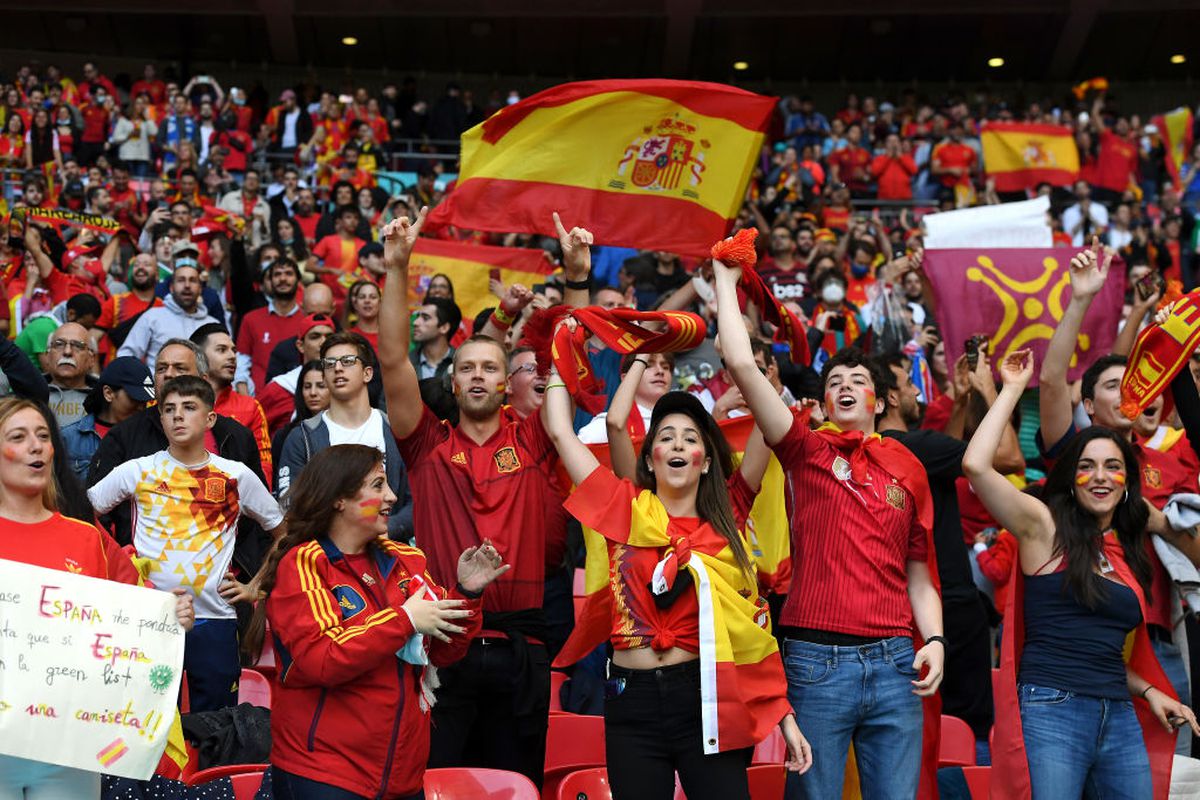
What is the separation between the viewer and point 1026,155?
55.8ft

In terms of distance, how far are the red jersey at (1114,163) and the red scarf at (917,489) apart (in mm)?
14091

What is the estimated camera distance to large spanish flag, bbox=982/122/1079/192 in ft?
55.6

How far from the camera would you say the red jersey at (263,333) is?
9.19 metres

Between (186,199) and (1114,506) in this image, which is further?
(186,199)

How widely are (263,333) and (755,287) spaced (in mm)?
5064

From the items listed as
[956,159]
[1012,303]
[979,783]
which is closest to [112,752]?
[979,783]

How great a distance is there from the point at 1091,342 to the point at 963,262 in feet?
2.72

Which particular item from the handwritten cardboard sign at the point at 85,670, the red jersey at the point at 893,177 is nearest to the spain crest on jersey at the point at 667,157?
the handwritten cardboard sign at the point at 85,670

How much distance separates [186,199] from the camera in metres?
13.7

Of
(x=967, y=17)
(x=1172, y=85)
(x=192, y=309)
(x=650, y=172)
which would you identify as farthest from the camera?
A: (x=1172, y=85)

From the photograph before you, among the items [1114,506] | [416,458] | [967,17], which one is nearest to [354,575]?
[416,458]

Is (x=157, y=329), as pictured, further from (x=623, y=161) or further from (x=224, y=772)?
(x=224, y=772)

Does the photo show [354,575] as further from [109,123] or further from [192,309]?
[109,123]

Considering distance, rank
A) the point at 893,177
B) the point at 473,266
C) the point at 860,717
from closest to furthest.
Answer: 1. the point at 860,717
2. the point at 473,266
3. the point at 893,177
